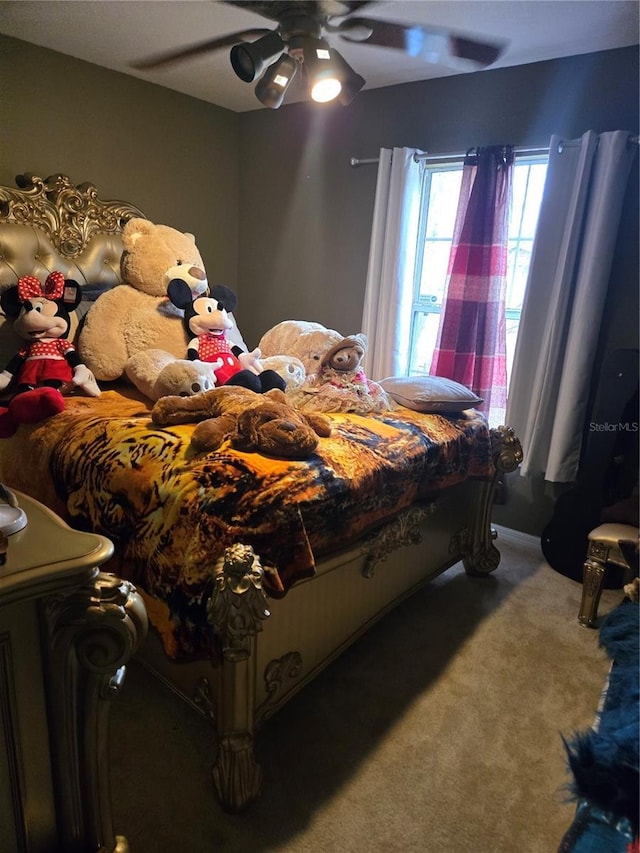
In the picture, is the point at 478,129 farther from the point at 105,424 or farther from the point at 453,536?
the point at 105,424

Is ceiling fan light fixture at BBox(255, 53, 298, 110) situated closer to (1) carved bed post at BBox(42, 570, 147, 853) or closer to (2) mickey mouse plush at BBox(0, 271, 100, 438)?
(2) mickey mouse plush at BBox(0, 271, 100, 438)

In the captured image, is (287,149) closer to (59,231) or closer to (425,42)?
(425,42)

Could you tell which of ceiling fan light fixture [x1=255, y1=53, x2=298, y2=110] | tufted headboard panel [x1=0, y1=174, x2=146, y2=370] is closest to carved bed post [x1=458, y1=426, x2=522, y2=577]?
ceiling fan light fixture [x1=255, y1=53, x2=298, y2=110]

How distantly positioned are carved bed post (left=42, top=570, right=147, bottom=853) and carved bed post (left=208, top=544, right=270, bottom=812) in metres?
0.26

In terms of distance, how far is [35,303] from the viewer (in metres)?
2.04

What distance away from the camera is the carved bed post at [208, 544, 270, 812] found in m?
1.14

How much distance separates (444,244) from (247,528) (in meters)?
2.28

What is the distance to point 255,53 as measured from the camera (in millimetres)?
1688

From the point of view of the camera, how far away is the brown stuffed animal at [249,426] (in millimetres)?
1383

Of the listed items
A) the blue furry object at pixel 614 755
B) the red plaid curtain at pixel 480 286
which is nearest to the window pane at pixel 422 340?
the red plaid curtain at pixel 480 286

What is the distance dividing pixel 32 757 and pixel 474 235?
104 inches

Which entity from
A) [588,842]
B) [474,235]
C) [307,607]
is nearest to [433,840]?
[588,842]

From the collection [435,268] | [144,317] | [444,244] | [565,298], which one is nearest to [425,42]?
[444,244]

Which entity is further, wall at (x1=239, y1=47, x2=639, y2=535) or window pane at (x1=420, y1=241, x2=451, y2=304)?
window pane at (x1=420, y1=241, x2=451, y2=304)
